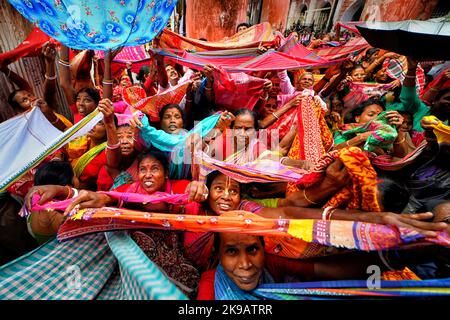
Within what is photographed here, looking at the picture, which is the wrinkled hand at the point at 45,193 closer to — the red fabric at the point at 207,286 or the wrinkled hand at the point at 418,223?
the red fabric at the point at 207,286

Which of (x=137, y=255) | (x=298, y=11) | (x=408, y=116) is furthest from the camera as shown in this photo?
(x=298, y=11)

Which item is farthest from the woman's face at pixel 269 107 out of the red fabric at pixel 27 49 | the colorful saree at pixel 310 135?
the red fabric at pixel 27 49

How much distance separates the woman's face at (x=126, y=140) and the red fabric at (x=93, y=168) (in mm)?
256

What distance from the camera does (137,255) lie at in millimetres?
1163

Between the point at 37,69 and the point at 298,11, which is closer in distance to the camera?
the point at 37,69

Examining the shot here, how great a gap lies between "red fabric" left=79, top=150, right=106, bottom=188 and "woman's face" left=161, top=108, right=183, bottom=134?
2.43 ft

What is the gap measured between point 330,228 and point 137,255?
913 mm

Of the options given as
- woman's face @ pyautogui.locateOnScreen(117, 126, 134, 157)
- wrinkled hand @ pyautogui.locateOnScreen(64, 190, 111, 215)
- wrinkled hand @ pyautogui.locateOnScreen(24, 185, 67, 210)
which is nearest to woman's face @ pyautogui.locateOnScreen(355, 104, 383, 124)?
woman's face @ pyautogui.locateOnScreen(117, 126, 134, 157)

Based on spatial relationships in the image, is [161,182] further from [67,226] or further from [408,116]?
[408,116]

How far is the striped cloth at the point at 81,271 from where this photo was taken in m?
1.11

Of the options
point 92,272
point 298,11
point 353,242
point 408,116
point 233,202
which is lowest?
point 92,272

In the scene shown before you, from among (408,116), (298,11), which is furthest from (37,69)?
(298,11)

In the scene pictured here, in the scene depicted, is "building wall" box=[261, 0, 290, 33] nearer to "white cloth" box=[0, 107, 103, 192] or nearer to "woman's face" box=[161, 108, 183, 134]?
"woman's face" box=[161, 108, 183, 134]

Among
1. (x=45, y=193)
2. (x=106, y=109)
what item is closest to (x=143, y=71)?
(x=106, y=109)
